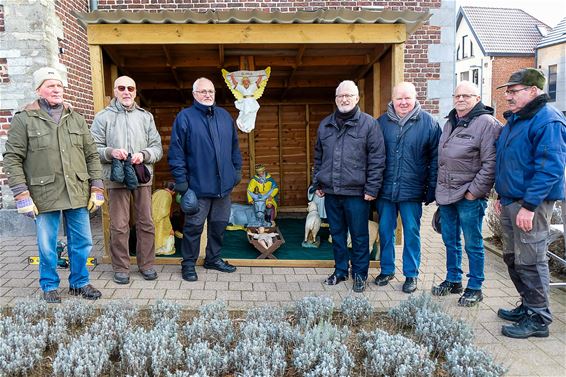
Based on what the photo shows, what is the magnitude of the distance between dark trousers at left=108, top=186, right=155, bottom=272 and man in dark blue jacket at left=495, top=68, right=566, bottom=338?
11.1 feet

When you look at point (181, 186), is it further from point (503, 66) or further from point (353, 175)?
point (503, 66)

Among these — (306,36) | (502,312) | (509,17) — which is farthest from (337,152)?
(509,17)

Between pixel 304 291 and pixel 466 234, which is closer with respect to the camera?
pixel 466 234

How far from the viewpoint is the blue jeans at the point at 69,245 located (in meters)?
4.04

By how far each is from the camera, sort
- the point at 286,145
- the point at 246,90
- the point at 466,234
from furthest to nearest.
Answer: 1. the point at 286,145
2. the point at 246,90
3. the point at 466,234

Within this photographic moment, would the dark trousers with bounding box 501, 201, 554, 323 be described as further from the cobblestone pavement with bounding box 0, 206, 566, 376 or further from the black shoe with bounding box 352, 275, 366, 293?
the black shoe with bounding box 352, 275, 366, 293

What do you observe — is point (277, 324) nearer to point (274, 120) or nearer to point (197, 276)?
point (197, 276)

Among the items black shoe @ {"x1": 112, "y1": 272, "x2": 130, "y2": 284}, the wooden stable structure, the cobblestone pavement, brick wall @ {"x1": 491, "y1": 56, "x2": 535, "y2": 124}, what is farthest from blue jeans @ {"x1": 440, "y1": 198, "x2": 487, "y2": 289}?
brick wall @ {"x1": 491, "y1": 56, "x2": 535, "y2": 124}

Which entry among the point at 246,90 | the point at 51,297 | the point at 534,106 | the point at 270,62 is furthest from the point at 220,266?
the point at 534,106

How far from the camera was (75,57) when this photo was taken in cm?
766

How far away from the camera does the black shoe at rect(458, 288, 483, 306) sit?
4.08 meters

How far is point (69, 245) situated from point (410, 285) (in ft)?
10.9

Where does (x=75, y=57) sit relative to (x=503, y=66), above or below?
below

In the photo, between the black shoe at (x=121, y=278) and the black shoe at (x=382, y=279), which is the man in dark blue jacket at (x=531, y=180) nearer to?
the black shoe at (x=382, y=279)
